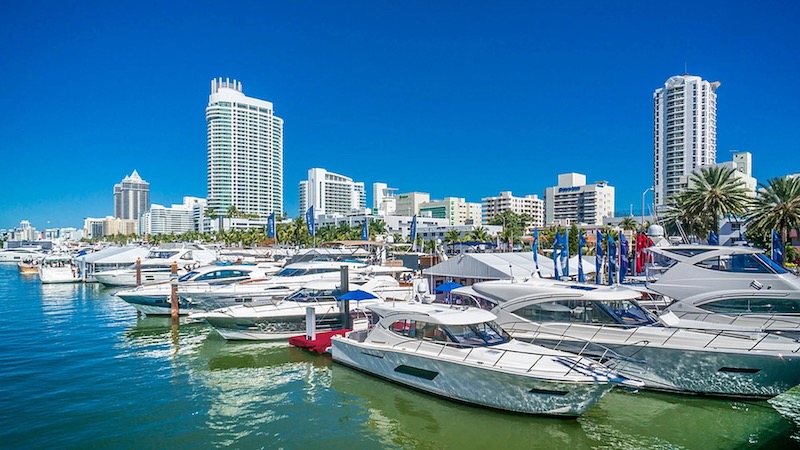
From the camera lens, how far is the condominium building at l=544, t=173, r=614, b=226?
6491 inches

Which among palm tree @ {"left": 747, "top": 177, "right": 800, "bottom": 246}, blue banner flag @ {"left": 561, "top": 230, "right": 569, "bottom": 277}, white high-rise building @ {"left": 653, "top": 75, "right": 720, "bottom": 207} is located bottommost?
blue banner flag @ {"left": 561, "top": 230, "right": 569, "bottom": 277}

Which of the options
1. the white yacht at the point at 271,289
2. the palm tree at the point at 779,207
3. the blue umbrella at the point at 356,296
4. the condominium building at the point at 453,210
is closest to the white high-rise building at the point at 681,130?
the condominium building at the point at 453,210

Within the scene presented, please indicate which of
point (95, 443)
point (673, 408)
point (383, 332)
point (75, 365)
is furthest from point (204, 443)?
point (673, 408)

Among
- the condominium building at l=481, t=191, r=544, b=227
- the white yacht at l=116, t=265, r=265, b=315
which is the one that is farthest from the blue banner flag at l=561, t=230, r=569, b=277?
→ the condominium building at l=481, t=191, r=544, b=227

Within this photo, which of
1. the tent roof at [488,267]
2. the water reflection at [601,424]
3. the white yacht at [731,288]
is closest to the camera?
the water reflection at [601,424]

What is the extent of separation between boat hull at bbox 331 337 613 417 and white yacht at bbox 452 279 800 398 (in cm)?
185

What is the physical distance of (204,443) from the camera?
40.3 ft

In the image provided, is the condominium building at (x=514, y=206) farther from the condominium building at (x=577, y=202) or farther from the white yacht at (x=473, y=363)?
the white yacht at (x=473, y=363)

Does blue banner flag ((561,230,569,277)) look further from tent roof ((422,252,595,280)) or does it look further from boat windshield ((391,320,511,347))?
boat windshield ((391,320,511,347))

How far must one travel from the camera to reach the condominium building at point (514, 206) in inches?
7151

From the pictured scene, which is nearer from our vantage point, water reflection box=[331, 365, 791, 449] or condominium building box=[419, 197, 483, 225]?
water reflection box=[331, 365, 791, 449]

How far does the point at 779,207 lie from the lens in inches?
1334

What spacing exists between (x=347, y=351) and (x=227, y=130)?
641ft

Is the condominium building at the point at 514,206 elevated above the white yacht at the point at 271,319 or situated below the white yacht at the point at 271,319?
above
